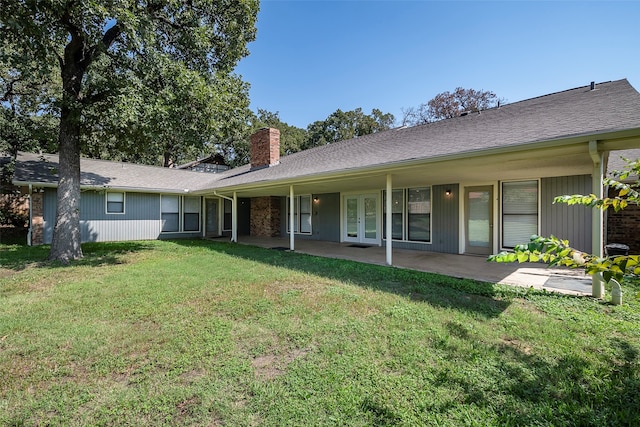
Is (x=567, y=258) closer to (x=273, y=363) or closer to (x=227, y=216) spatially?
(x=273, y=363)

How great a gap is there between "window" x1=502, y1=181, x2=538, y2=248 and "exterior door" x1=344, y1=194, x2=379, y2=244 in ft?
13.2

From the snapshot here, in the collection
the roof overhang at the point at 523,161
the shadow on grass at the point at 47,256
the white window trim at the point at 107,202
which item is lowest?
the shadow on grass at the point at 47,256

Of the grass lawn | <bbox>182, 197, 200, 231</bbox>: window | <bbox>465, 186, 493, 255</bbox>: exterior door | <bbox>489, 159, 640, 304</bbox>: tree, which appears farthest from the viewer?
<bbox>182, 197, 200, 231</bbox>: window

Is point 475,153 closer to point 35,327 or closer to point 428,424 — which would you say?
point 428,424

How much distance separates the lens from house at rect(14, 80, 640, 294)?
488 centimetres

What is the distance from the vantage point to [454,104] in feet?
80.9

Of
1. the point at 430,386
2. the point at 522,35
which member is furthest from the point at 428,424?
the point at 522,35

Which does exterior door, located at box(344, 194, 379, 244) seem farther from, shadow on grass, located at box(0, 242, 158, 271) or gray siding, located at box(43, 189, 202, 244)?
gray siding, located at box(43, 189, 202, 244)

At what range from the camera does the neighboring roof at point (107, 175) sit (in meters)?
10.5

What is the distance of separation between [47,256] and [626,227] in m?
15.5

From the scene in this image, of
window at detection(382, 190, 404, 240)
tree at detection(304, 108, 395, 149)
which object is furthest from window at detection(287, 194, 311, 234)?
tree at detection(304, 108, 395, 149)

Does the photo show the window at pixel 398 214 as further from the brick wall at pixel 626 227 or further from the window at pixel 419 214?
the brick wall at pixel 626 227

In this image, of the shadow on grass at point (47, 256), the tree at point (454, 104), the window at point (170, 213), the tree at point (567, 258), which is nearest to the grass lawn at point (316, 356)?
the tree at point (567, 258)

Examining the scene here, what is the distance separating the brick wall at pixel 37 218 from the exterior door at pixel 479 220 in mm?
14363
